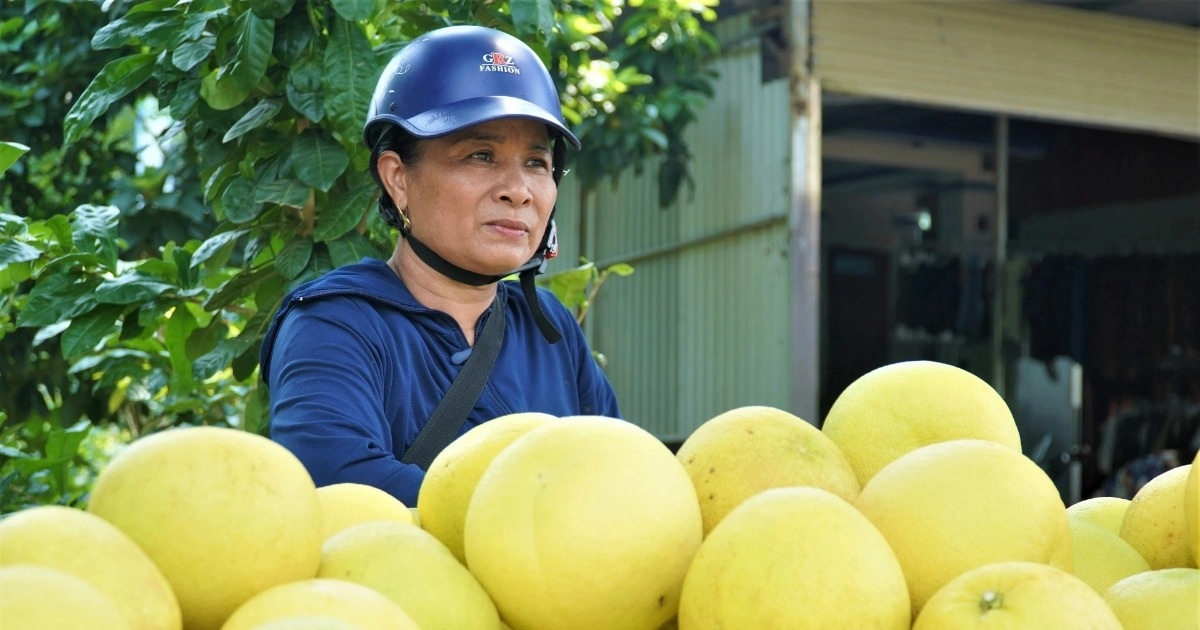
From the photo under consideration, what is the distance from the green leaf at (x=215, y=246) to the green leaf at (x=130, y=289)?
10cm

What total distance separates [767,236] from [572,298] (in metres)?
2.95

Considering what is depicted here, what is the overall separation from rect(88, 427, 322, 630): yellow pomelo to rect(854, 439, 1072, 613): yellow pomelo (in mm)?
529

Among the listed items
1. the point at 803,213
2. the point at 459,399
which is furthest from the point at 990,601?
the point at 803,213

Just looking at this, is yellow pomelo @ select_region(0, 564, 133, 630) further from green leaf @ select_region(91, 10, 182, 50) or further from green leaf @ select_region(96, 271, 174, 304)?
green leaf @ select_region(91, 10, 182, 50)

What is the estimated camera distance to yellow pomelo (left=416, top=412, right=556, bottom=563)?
49.7 inches

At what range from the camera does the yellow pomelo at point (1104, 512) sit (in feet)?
5.20

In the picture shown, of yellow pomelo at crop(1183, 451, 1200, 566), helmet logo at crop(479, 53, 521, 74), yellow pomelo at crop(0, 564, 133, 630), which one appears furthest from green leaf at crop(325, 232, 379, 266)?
yellow pomelo at crop(0, 564, 133, 630)

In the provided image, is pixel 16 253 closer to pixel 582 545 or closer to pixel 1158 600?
pixel 582 545

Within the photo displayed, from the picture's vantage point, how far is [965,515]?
116 cm

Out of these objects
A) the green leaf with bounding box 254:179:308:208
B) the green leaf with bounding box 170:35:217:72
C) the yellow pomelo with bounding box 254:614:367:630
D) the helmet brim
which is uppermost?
the green leaf with bounding box 170:35:217:72

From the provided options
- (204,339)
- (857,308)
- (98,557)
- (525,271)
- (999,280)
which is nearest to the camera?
(98,557)

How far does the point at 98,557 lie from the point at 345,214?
2265mm

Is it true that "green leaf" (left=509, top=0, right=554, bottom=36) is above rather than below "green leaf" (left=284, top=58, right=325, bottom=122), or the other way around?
above

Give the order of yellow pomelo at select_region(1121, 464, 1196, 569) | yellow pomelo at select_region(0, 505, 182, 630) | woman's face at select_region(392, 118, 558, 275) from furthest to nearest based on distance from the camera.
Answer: woman's face at select_region(392, 118, 558, 275) < yellow pomelo at select_region(1121, 464, 1196, 569) < yellow pomelo at select_region(0, 505, 182, 630)
